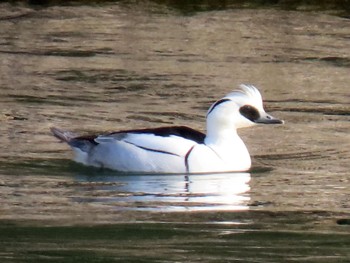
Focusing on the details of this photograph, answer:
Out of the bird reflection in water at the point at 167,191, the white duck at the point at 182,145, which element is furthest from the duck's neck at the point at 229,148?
the bird reflection in water at the point at 167,191

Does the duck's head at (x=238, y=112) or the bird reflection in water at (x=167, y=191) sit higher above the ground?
the duck's head at (x=238, y=112)

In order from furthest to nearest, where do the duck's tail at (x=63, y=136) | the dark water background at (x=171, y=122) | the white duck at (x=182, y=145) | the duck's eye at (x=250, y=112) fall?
1. the duck's tail at (x=63, y=136)
2. the duck's eye at (x=250, y=112)
3. the white duck at (x=182, y=145)
4. the dark water background at (x=171, y=122)

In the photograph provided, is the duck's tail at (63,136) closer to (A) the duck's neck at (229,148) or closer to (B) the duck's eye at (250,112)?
(A) the duck's neck at (229,148)

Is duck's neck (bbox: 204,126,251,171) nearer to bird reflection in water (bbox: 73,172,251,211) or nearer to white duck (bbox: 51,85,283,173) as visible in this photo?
white duck (bbox: 51,85,283,173)

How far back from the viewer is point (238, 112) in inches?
471

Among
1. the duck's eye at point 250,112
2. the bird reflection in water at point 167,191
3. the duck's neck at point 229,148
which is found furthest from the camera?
the duck's eye at point 250,112

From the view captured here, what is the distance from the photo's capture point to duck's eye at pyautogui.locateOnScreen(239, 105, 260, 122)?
11898 millimetres

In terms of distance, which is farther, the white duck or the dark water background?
the white duck

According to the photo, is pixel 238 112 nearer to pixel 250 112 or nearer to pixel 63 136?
pixel 250 112

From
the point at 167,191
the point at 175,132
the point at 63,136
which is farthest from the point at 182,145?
the point at 63,136

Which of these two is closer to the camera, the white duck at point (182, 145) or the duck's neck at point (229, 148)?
the white duck at point (182, 145)

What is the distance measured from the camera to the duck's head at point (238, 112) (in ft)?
39.1

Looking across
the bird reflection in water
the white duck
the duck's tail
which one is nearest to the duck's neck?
the white duck

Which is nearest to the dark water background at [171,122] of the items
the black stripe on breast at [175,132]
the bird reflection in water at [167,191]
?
the bird reflection in water at [167,191]
